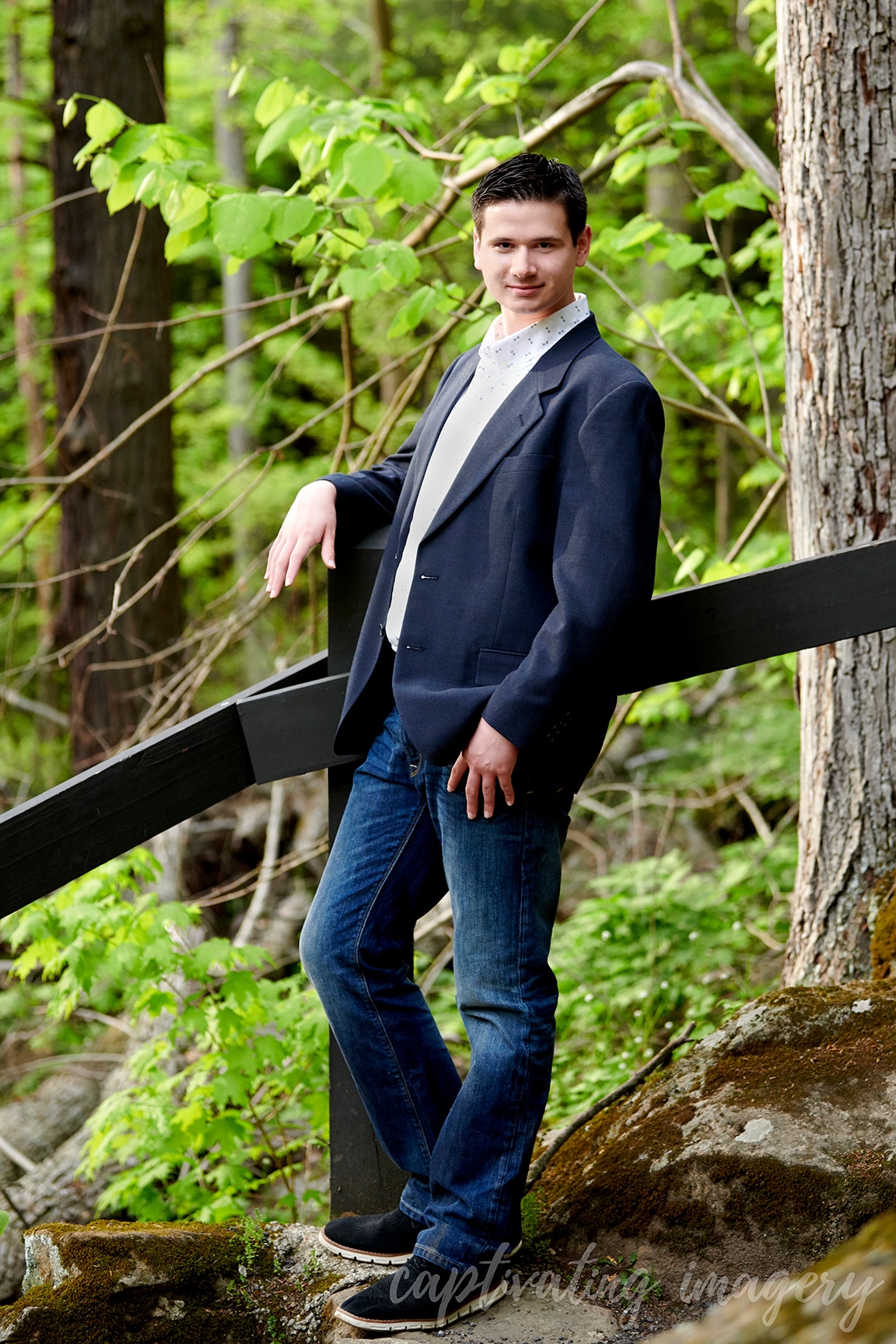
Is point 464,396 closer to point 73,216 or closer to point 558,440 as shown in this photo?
point 558,440

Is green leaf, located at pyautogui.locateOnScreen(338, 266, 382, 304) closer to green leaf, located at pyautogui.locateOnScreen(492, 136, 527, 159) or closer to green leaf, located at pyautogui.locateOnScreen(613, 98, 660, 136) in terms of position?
green leaf, located at pyautogui.locateOnScreen(492, 136, 527, 159)

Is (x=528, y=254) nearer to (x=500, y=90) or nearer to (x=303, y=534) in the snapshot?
(x=303, y=534)

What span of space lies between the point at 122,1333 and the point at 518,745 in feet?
3.89

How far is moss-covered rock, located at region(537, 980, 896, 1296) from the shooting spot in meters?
2.00

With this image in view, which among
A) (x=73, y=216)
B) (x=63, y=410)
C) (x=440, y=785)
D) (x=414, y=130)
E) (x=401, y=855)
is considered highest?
(x=73, y=216)

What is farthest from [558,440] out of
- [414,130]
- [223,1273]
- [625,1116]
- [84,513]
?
[84,513]

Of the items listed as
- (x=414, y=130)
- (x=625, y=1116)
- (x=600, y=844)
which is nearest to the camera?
(x=625, y=1116)

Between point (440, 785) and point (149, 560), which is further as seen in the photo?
point (149, 560)

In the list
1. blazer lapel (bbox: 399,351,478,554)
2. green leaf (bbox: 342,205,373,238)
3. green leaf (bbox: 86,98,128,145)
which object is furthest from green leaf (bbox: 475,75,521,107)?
blazer lapel (bbox: 399,351,478,554)

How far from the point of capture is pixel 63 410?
6484 mm

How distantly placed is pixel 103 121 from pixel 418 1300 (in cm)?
309

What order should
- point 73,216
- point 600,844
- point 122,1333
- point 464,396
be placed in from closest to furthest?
point 122,1333, point 464,396, point 73,216, point 600,844

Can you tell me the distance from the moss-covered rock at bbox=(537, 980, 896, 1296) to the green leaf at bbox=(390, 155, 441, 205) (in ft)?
7.74

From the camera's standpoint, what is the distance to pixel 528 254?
6.42 feet
